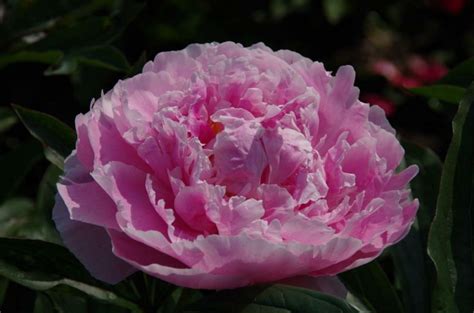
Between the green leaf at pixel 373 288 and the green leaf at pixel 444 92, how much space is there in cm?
30

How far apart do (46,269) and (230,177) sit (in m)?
0.23

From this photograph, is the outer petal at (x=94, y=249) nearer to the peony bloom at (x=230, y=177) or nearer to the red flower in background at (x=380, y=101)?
the peony bloom at (x=230, y=177)

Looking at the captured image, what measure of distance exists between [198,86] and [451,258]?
34cm

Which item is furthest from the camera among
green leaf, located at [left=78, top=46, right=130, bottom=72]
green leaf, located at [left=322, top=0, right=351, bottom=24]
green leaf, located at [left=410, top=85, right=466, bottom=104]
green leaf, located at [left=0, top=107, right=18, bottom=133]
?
green leaf, located at [left=322, top=0, right=351, bottom=24]

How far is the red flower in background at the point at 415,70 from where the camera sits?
344 cm

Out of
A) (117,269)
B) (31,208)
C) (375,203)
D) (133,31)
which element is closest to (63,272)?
(117,269)

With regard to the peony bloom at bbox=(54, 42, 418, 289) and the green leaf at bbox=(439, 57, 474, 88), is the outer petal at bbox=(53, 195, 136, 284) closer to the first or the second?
the peony bloom at bbox=(54, 42, 418, 289)

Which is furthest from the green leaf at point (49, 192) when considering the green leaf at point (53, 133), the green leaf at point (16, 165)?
the green leaf at point (16, 165)

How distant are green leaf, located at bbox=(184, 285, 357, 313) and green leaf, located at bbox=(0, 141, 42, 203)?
0.71 m

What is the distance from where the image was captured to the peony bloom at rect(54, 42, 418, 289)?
784 mm

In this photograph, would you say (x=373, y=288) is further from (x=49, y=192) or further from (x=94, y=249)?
(x=49, y=192)

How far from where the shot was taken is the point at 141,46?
2.14 m

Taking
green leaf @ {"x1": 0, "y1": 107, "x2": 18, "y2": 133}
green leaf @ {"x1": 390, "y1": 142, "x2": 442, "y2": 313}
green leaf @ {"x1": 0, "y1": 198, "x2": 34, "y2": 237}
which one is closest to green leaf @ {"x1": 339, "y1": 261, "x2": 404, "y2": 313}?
green leaf @ {"x1": 390, "y1": 142, "x2": 442, "y2": 313}

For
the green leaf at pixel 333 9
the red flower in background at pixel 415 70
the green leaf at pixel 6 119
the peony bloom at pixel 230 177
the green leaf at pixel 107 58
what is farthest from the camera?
the red flower in background at pixel 415 70
